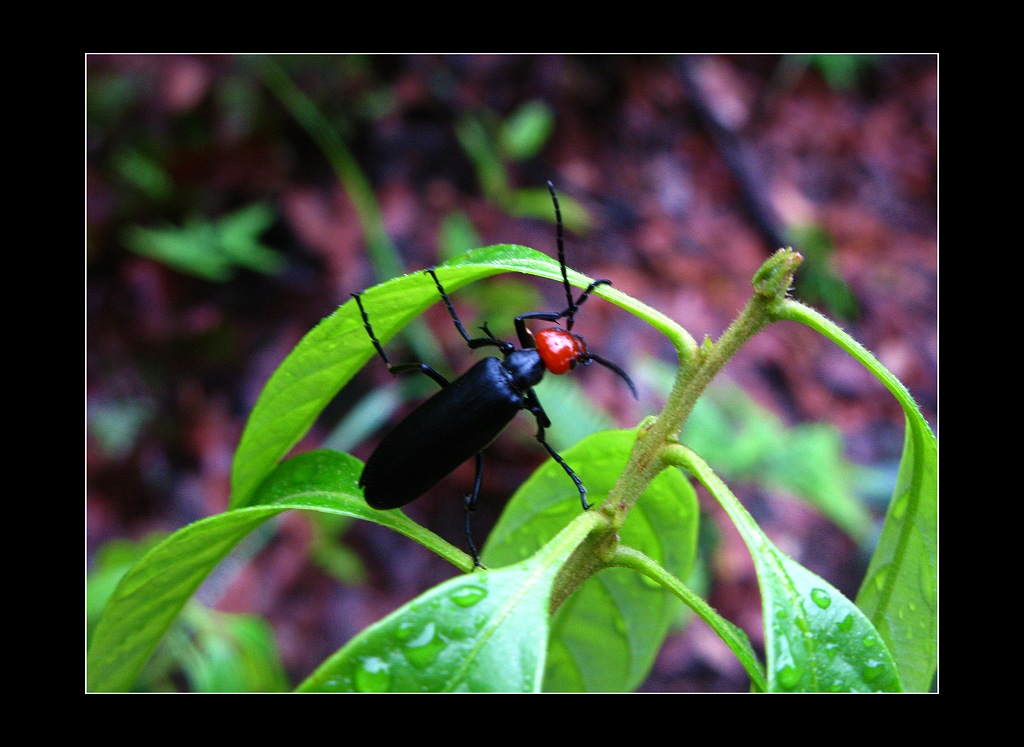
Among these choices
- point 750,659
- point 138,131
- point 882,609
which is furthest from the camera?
point 138,131

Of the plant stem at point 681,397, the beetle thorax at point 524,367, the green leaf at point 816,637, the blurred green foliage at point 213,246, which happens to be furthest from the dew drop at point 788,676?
the blurred green foliage at point 213,246

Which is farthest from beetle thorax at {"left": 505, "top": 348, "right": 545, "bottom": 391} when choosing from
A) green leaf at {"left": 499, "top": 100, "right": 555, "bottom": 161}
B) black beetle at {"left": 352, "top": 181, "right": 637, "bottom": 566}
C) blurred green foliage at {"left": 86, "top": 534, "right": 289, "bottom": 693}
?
green leaf at {"left": 499, "top": 100, "right": 555, "bottom": 161}

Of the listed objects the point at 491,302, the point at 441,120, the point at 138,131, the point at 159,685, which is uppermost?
the point at 441,120

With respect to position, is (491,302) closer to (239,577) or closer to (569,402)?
(569,402)

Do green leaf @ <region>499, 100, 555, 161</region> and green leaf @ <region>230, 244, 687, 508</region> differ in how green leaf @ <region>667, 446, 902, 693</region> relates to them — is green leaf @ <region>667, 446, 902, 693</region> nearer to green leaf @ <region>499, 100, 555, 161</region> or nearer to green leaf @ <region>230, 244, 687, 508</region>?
green leaf @ <region>230, 244, 687, 508</region>

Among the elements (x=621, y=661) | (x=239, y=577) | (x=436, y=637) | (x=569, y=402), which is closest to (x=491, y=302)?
(x=569, y=402)

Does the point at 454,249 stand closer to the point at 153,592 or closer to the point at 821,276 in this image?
the point at 821,276
